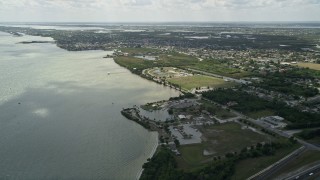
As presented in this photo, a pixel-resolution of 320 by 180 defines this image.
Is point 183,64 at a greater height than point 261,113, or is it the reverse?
point 261,113

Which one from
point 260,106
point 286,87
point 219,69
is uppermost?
point 286,87

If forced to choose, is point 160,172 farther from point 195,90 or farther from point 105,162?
point 195,90

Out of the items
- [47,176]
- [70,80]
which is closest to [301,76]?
[70,80]

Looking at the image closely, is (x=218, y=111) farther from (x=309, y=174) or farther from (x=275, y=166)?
(x=309, y=174)

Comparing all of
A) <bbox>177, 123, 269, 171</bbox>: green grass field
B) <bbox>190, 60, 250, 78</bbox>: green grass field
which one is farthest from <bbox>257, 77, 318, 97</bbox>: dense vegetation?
<bbox>177, 123, 269, 171</bbox>: green grass field

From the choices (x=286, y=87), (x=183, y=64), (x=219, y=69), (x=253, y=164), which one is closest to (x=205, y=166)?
(x=253, y=164)

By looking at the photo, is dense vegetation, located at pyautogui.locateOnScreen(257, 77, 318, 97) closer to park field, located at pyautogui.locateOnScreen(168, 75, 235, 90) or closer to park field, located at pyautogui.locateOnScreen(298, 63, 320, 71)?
park field, located at pyautogui.locateOnScreen(168, 75, 235, 90)
